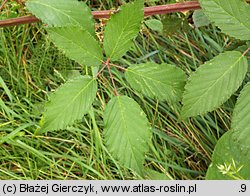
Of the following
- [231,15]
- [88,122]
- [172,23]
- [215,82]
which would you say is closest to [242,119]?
[215,82]

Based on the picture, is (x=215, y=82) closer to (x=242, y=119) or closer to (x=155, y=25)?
(x=242, y=119)

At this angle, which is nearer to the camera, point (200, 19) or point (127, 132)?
point (127, 132)

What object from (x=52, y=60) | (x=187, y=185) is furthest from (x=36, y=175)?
(x=187, y=185)

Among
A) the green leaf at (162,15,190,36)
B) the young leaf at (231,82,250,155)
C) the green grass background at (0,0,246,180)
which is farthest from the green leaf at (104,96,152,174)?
the green grass background at (0,0,246,180)

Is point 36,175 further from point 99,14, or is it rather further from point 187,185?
point 99,14

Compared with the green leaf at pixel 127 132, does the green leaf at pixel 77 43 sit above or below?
above

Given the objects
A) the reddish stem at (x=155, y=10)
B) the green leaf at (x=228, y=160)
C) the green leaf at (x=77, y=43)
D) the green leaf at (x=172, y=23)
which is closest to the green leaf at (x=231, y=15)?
the reddish stem at (x=155, y=10)

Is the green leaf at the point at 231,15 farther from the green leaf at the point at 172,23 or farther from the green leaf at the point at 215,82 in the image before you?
the green leaf at the point at 172,23
